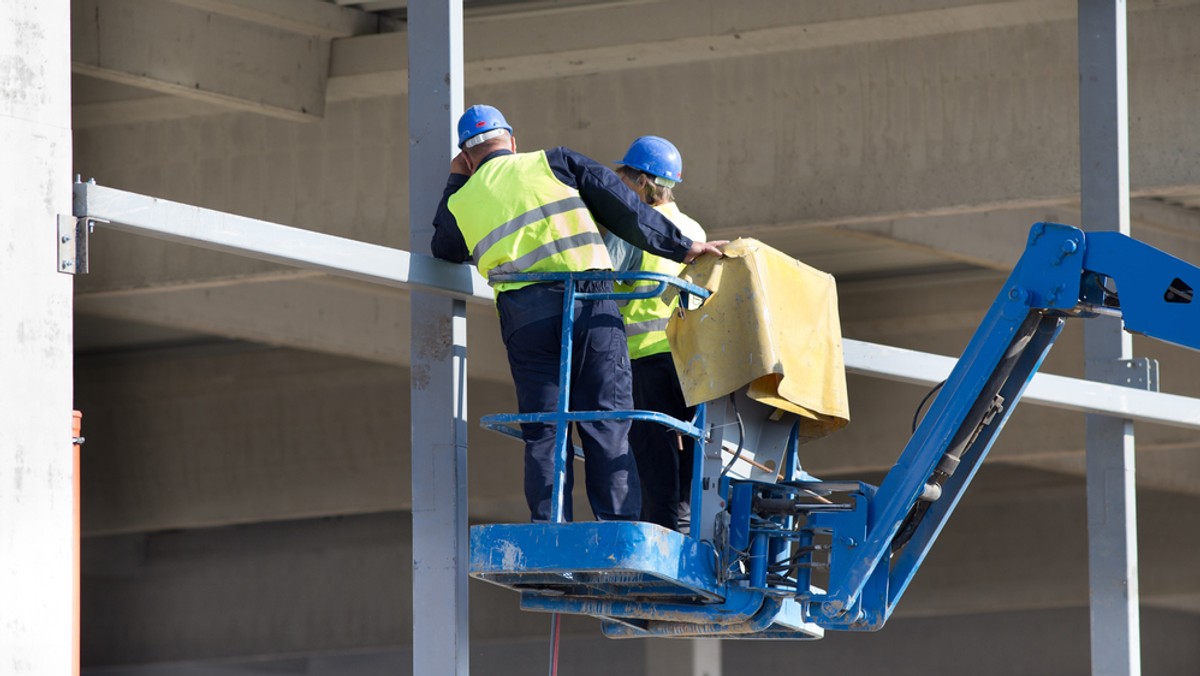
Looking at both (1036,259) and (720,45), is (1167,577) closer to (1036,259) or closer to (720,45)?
(720,45)

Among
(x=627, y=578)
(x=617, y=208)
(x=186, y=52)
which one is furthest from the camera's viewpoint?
(x=186, y=52)

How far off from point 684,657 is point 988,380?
1500cm

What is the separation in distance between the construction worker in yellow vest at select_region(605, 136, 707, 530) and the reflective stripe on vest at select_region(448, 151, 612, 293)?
52 centimetres

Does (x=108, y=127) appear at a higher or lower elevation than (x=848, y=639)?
higher

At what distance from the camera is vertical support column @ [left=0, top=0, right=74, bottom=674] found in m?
5.59

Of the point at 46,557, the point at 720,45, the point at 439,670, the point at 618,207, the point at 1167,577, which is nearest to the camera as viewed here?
the point at 46,557

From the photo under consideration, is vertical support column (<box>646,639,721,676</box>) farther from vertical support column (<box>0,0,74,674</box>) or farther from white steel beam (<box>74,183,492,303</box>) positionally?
vertical support column (<box>0,0,74,674</box>)

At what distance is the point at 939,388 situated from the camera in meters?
7.01

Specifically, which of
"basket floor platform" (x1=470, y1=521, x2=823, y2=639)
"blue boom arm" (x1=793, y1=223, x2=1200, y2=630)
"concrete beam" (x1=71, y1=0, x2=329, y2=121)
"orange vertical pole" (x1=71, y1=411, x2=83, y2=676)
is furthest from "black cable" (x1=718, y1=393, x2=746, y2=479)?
"concrete beam" (x1=71, y1=0, x2=329, y2=121)

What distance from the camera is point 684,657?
70.3 ft

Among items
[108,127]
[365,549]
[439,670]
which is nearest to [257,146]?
[108,127]

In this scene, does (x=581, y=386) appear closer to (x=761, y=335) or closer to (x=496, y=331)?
(x=761, y=335)

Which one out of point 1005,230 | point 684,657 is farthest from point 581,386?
point 684,657

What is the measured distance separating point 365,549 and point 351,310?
8121 millimetres
